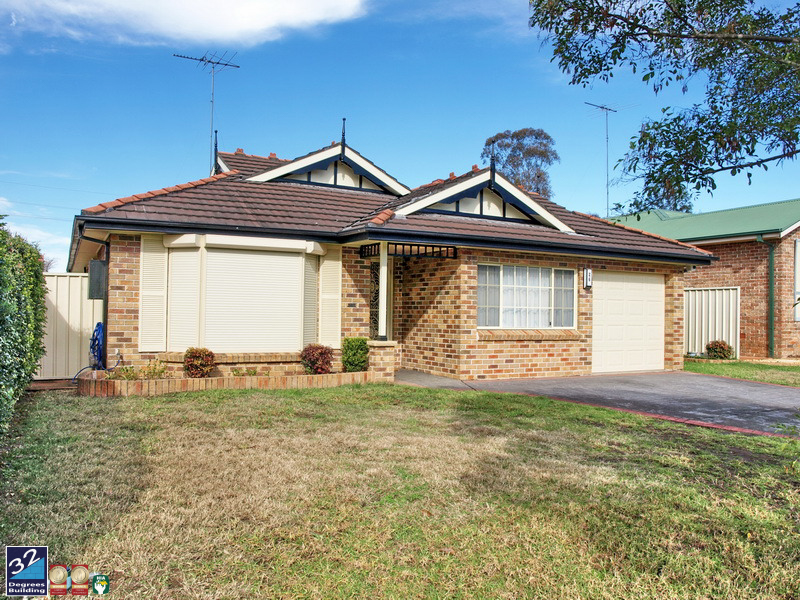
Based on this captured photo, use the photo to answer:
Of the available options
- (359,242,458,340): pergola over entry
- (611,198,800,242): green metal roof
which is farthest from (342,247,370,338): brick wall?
(611,198,800,242): green metal roof

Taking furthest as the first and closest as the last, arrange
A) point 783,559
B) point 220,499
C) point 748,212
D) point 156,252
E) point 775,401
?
point 748,212, point 156,252, point 775,401, point 220,499, point 783,559

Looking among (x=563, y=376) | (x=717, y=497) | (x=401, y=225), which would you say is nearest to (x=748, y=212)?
(x=563, y=376)

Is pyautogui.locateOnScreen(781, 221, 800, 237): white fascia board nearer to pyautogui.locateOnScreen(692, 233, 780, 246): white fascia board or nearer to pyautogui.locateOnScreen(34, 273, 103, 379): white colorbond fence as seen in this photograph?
pyautogui.locateOnScreen(692, 233, 780, 246): white fascia board

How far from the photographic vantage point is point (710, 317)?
19203 millimetres

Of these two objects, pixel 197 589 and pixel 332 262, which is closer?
pixel 197 589

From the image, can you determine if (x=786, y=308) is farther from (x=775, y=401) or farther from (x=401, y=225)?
(x=401, y=225)

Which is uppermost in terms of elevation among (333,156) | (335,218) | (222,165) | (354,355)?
(222,165)

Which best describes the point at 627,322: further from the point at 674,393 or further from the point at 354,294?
the point at 354,294

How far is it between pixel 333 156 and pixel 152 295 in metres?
5.54

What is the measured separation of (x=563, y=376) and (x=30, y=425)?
33.5 ft

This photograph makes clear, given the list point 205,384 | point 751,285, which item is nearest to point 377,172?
point 205,384

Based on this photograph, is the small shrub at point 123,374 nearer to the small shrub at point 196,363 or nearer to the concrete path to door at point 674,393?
the small shrub at point 196,363

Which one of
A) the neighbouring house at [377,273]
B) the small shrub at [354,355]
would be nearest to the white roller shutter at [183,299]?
the neighbouring house at [377,273]

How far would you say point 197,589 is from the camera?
3.39 meters
